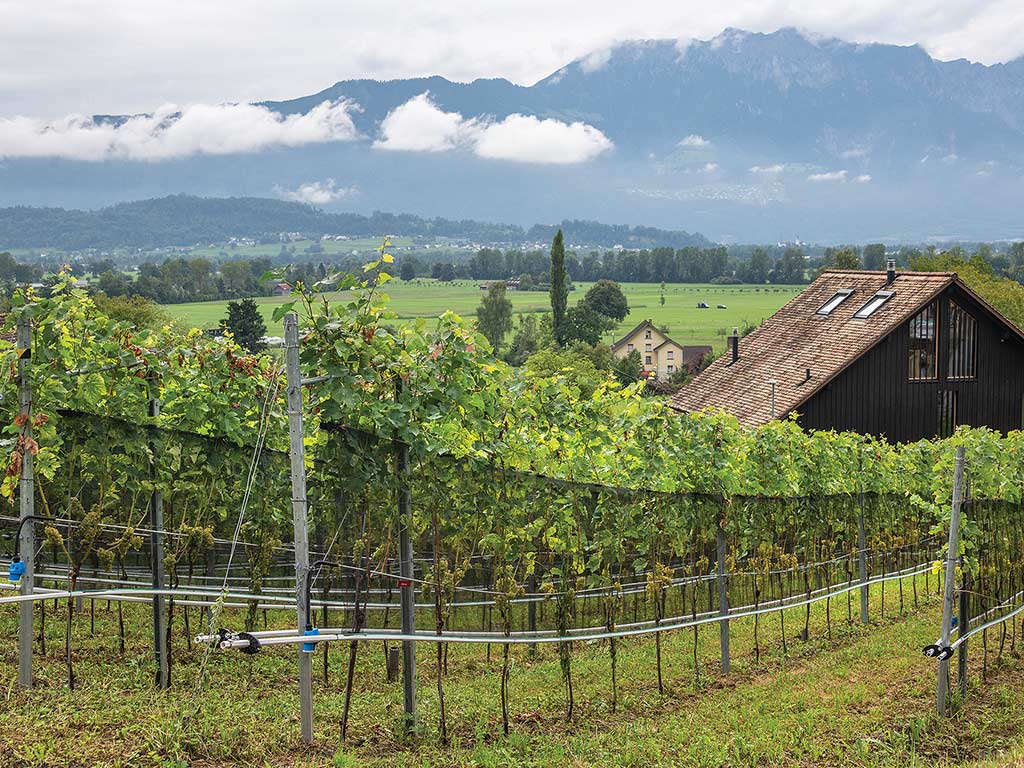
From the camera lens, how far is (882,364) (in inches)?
1166

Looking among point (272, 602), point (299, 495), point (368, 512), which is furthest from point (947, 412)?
point (299, 495)

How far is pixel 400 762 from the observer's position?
6.57 m

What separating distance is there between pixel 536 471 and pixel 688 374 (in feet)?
254

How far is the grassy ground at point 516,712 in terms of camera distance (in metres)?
6.47

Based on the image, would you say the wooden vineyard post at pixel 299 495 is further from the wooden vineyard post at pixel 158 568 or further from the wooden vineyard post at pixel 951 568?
the wooden vineyard post at pixel 951 568

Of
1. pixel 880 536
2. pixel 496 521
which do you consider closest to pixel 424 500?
pixel 496 521

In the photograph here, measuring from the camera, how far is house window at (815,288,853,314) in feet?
106

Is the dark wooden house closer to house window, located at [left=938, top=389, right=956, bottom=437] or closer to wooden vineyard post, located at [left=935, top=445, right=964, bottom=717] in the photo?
house window, located at [left=938, top=389, right=956, bottom=437]

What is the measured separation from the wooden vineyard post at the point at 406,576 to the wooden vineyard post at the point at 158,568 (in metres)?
1.84

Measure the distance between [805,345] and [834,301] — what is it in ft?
8.51

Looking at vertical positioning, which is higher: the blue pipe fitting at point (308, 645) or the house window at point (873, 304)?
the house window at point (873, 304)

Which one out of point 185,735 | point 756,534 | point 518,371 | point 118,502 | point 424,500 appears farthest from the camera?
point 756,534

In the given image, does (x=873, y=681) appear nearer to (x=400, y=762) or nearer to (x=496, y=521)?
(x=496, y=521)

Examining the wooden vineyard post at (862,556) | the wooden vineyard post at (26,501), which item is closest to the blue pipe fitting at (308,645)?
the wooden vineyard post at (26,501)
